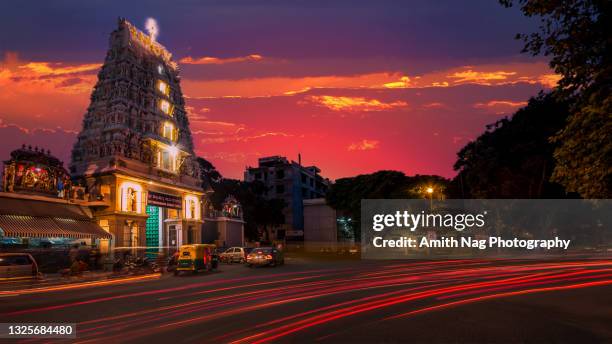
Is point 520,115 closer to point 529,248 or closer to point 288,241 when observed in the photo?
point 529,248

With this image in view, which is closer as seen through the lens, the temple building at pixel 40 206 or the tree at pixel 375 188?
the temple building at pixel 40 206

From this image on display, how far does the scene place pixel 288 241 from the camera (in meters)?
93.1

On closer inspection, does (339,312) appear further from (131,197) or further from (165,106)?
(165,106)

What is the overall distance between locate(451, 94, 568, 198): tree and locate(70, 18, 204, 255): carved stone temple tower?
2812cm

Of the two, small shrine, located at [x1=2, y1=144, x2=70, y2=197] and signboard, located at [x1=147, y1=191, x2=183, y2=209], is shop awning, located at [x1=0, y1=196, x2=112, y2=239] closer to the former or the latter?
small shrine, located at [x1=2, y1=144, x2=70, y2=197]

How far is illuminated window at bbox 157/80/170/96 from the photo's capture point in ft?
157

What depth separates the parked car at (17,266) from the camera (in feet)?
63.5

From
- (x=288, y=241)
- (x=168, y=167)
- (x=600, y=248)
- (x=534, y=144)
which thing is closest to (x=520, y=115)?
(x=534, y=144)

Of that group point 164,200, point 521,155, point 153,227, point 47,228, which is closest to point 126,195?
point 164,200

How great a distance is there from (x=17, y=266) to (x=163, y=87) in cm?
3154

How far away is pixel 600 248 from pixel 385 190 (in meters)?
24.4

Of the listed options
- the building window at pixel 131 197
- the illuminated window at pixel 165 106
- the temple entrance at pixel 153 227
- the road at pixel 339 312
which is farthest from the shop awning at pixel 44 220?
the illuminated window at pixel 165 106

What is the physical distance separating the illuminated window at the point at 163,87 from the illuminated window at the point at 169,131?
11.0ft

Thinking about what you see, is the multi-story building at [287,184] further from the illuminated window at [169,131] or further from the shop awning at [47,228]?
the shop awning at [47,228]
